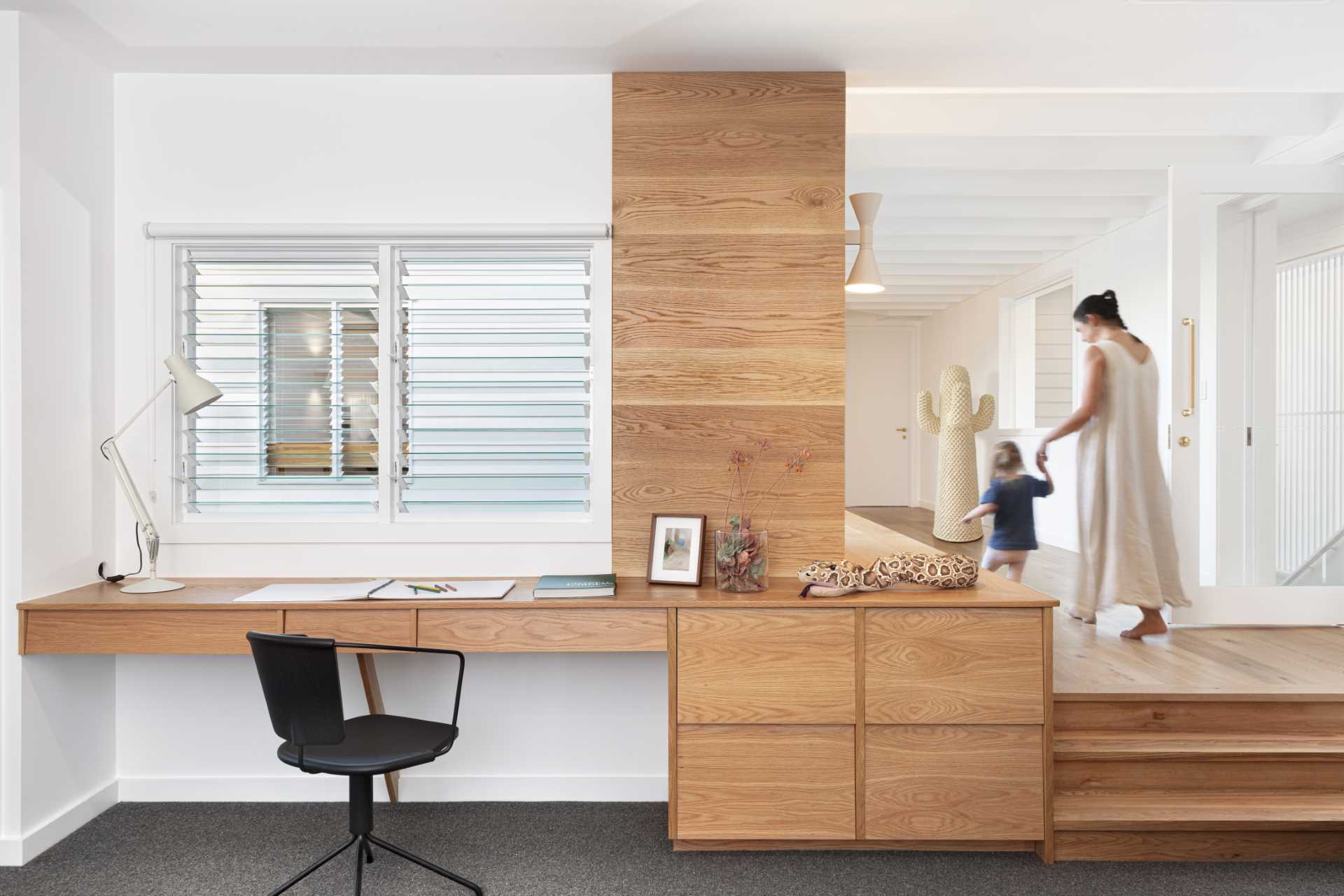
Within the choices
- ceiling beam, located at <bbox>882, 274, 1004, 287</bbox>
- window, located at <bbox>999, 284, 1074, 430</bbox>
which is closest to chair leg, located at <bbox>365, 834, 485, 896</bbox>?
window, located at <bbox>999, 284, 1074, 430</bbox>

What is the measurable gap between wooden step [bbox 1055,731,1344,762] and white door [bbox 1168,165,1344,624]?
3.27ft

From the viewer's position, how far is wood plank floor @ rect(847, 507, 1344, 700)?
2660mm

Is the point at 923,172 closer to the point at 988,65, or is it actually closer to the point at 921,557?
the point at 988,65

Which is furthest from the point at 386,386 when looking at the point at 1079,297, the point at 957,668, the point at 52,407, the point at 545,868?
the point at 1079,297

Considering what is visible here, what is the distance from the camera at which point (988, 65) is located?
271cm

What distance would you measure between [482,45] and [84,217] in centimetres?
142

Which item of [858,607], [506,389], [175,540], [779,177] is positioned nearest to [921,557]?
[858,607]

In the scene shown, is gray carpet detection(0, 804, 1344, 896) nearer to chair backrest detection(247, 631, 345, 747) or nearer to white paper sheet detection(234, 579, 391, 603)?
chair backrest detection(247, 631, 345, 747)

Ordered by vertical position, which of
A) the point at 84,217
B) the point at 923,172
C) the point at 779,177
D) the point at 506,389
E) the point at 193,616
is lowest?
the point at 193,616

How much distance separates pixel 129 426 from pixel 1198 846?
3.55 metres

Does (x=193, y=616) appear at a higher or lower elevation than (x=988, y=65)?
lower

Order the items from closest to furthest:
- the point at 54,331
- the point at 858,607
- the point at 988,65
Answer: the point at 858,607 < the point at 54,331 < the point at 988,65

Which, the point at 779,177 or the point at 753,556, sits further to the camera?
the point at 779,177

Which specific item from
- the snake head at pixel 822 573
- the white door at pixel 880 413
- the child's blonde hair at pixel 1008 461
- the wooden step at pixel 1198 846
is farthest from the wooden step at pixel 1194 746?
the white door at pixel 880 413
